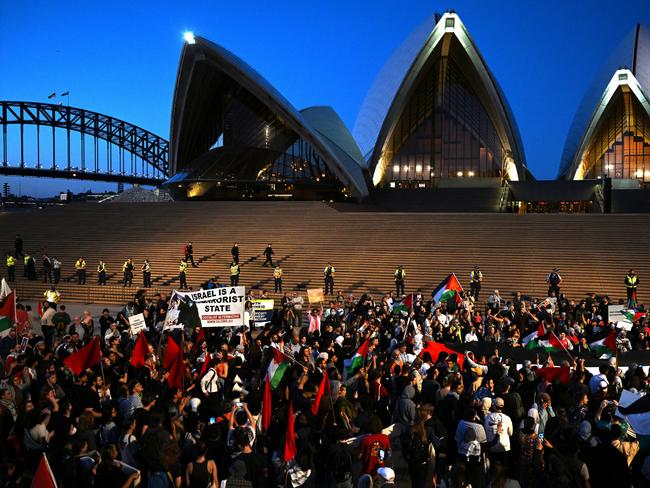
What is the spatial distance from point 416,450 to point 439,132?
1698 inches

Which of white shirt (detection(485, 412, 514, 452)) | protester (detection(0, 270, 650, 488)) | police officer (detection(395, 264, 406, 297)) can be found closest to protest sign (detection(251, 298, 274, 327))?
protester (detection(0, 270, 650, 488))

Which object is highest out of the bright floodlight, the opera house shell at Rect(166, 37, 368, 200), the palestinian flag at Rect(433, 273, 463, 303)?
the bright floodlight

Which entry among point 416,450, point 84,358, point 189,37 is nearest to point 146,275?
point 84,358

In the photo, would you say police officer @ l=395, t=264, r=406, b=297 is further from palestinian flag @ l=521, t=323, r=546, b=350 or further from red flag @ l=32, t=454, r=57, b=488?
red flag @ l=32, t=454, r=57, b=488

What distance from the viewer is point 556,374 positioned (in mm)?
6988

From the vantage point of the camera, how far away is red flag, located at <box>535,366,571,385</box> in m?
6.88

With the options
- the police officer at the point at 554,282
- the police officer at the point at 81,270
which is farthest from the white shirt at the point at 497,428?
the police officer at the point at 81,270

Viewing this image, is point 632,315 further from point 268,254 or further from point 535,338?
point 268,254

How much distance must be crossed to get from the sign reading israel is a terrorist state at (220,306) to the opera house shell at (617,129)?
38.4 meters

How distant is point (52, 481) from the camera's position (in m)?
4.11

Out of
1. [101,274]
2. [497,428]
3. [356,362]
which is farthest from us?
[101,274]

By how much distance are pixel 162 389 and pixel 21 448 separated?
1.47 metres

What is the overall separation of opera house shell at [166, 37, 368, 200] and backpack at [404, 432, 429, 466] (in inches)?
1363

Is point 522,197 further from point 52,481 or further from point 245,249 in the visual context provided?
point 52,481
